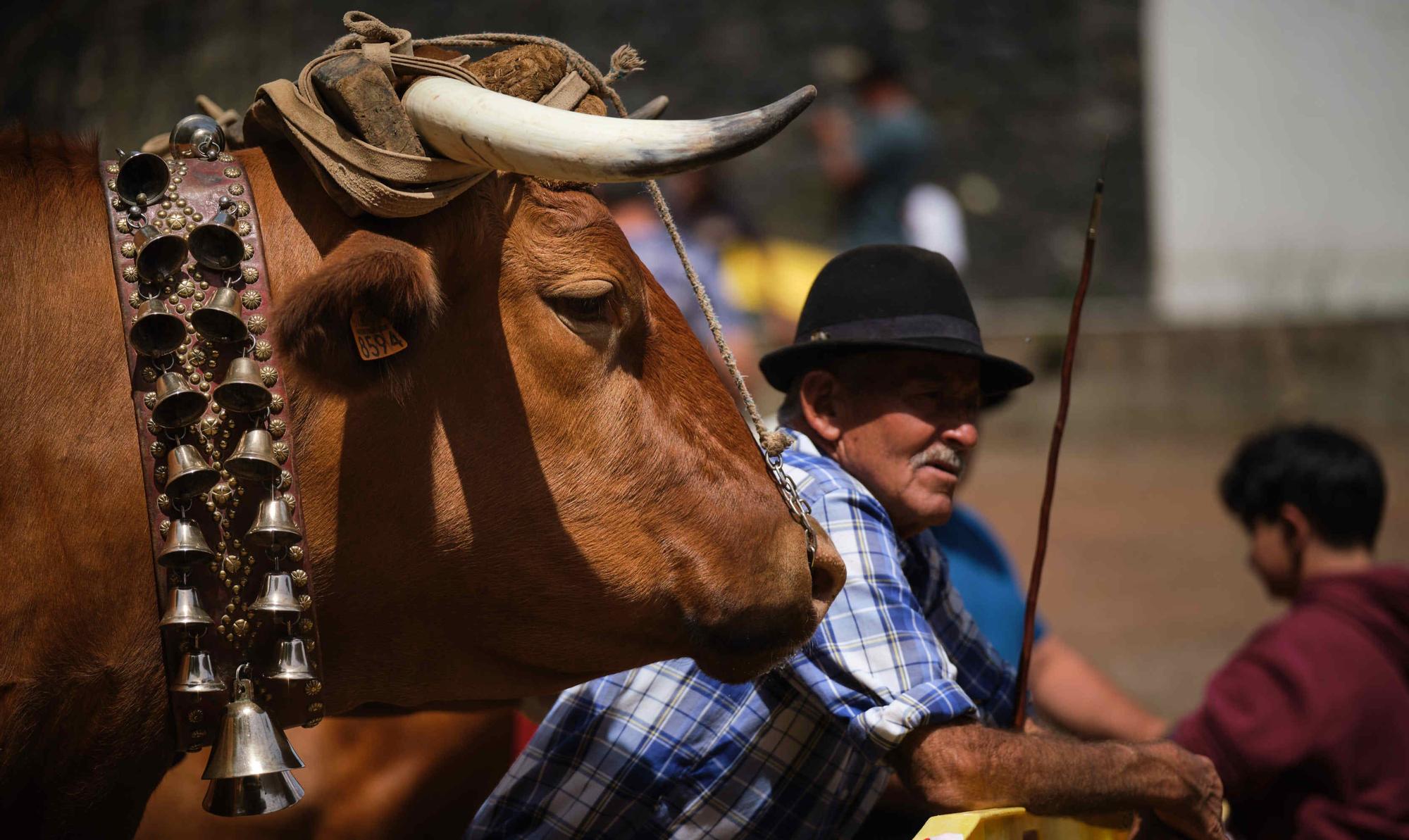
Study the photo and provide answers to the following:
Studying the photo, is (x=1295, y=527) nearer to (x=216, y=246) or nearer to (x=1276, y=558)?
(x=1276, y=558)

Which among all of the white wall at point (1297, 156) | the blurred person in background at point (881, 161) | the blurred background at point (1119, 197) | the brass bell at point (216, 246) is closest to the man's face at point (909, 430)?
the brass bell at point (216, 246)

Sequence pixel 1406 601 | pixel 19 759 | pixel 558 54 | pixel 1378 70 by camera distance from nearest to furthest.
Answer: pixel 19 759 → pixel 558 54 → pixel 1406 601 → pixel 1378 70

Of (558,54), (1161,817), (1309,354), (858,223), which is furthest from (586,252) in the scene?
(1309,354)

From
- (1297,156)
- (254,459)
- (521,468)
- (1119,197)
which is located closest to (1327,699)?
(521,468)

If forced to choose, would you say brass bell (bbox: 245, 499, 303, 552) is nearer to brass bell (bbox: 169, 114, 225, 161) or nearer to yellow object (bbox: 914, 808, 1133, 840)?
brass bell (bbox: 169, 114, 225, 161)

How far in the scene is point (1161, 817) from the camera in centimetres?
268

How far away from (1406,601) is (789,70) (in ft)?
38.4

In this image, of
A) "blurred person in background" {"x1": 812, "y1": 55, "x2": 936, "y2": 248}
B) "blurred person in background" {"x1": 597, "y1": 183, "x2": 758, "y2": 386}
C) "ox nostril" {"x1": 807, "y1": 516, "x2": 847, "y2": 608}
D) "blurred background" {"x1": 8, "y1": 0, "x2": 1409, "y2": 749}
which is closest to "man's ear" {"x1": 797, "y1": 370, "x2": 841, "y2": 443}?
"ox nostril" {"x1": 807, "y1": 516, "x2": 847, "y2": 608}

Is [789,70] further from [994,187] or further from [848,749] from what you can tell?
[848,749]

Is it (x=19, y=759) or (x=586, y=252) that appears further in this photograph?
(x=586, y=252)

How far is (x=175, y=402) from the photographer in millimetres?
1932

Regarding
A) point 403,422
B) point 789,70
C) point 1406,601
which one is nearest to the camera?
point 403,422

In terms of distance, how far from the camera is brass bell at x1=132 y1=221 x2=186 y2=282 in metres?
1.97

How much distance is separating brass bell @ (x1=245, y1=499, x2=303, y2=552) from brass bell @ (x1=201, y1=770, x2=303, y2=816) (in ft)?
1.11
